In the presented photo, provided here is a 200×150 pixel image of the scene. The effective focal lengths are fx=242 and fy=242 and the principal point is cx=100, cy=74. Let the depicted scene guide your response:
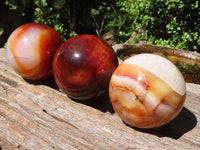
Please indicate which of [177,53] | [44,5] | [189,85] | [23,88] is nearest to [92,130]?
[23,88]

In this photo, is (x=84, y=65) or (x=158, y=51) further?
(x=158, y=51)

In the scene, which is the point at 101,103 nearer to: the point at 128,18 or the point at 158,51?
the point at 158,51

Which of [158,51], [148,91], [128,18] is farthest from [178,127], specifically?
[128,18]

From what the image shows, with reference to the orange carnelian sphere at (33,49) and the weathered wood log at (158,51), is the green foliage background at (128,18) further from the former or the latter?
the orange carnelian sphere at (33,49)

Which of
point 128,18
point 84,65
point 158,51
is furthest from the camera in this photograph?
point 128,18

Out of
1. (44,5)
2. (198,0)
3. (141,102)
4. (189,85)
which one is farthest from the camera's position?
(44,5)

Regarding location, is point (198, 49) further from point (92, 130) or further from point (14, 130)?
point (14, 130)
